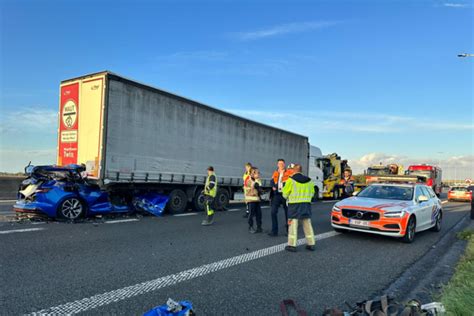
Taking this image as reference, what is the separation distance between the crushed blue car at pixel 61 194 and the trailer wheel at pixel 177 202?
1.98 metres

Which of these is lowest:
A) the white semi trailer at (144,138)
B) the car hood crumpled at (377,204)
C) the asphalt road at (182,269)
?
the asphalt road at (182,269)

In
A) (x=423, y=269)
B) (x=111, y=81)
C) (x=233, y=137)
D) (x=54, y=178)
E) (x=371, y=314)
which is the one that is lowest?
(x=423, y=269)

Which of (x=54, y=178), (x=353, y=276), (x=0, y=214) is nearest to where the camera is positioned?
(x=353, y=276)

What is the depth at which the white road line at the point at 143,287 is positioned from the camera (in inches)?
145

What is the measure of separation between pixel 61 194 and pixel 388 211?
819 centimetres

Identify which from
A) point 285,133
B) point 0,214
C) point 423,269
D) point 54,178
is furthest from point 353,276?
point 285,133

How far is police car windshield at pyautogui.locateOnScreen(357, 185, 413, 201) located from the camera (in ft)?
29.4

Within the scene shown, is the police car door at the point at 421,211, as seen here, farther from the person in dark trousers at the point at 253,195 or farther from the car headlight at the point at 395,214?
the person in dark trousers at the point at 253,195

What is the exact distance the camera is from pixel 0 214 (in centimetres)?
1049

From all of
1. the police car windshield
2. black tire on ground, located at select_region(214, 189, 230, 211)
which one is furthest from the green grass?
black tire on ground, located at select_region(214, 189, 230, 211)

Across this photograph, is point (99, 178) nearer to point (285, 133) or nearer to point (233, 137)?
point (233, 137)

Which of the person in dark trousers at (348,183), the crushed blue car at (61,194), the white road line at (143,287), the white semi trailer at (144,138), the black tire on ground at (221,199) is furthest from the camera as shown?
the black tire on ground at (221,199)

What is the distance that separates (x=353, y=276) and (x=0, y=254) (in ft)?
18.7

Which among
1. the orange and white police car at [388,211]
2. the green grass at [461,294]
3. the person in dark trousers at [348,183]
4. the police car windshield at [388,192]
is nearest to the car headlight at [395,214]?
the orange and white police car at [388,211]
